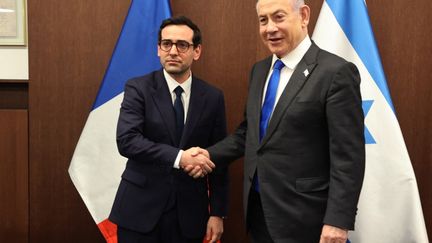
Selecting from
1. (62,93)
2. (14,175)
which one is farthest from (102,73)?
(14,175)

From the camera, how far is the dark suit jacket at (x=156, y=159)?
1.90 metres

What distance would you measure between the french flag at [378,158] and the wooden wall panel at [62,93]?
4.38 ft

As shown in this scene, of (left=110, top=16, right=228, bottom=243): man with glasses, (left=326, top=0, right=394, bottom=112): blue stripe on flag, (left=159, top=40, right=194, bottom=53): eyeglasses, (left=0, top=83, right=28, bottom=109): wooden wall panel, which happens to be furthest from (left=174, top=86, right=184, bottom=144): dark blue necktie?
(left=0, top=83, right=28, bottom=109): wooden wall panel

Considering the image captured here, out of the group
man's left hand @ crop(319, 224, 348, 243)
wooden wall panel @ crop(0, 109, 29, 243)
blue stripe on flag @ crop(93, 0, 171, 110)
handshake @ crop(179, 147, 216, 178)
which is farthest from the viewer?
wooden wall panel @ crop(0, 109, 29, 243)

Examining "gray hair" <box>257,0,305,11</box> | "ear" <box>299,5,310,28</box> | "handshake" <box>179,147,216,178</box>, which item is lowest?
"handshake" <box>179,147,216,178</box>

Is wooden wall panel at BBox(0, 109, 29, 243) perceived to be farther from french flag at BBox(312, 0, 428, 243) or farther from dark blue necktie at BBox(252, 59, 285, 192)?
french flag at BBox(312, 0, 428, 243)

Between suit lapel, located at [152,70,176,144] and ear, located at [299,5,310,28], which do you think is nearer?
ear, located at [299,5,310,28]

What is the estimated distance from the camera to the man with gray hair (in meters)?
1.53

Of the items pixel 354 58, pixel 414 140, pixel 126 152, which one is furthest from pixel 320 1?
pixel 126 152

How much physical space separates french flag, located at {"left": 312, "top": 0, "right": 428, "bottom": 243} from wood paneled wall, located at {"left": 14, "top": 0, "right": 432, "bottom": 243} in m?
0.27

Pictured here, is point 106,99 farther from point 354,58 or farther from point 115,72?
point 354,58

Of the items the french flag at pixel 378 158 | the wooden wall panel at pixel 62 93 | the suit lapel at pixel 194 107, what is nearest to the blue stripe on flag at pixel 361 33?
the french flag at pixel 378 158

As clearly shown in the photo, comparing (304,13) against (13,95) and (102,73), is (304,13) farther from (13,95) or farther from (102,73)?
(13,95)

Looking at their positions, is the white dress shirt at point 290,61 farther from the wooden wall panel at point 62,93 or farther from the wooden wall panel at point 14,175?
the wooden wall panel at point 14,175
